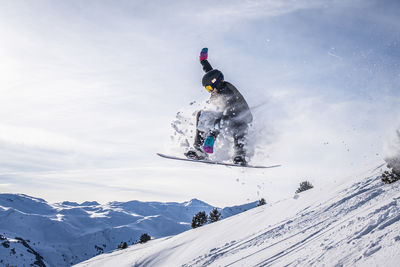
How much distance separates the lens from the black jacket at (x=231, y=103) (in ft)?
27.9

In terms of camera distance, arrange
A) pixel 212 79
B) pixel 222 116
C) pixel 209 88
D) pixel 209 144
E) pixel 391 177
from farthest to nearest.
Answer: pixel 391 177 → pixel 209 144 → pixel 222 116 → pixel 209 88 → pixel 212 79

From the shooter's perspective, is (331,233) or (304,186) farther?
(304,186)

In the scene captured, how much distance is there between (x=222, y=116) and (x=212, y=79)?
4.37ft

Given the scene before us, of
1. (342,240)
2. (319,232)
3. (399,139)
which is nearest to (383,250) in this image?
(342,240)

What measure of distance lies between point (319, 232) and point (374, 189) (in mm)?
3799

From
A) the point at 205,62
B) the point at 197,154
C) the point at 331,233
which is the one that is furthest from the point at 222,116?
the point at 331,233

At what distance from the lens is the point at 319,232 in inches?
278

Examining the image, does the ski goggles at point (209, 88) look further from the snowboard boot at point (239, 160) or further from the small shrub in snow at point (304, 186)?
the small shrub in snow at point (304, 186)

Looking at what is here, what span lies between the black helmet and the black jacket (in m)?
0.25

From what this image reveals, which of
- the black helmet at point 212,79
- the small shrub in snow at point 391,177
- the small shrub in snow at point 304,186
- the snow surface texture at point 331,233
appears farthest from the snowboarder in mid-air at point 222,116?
the small shrub in snow at point 304,186

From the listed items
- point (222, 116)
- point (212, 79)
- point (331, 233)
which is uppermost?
point (212, 79)

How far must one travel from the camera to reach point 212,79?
319 inches

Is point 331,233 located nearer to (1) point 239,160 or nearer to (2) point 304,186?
(1) point 239,160

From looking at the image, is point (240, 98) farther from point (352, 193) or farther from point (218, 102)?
point (352, 193)
